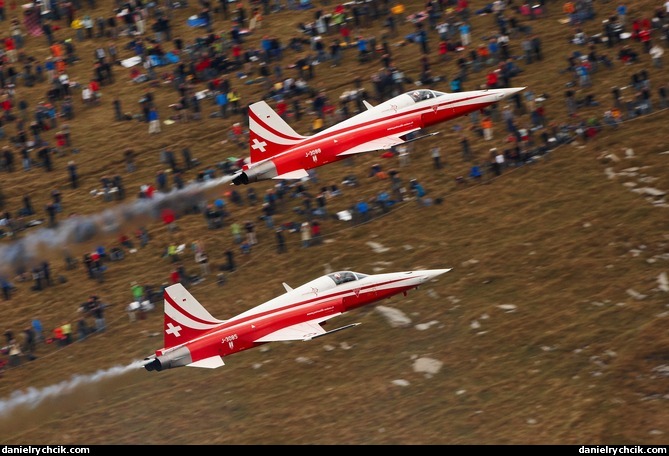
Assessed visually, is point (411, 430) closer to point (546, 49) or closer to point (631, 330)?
point (631, 330)

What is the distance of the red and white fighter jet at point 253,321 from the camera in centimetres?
5719

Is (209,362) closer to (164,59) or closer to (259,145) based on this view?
(259,145)

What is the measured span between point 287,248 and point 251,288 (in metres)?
3.45

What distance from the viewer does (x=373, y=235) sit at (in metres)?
74.0

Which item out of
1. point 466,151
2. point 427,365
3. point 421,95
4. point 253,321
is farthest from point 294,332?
point 466,151

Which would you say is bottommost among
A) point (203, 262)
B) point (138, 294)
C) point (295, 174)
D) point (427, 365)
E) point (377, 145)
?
point (427, 365)

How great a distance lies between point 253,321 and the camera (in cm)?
5816

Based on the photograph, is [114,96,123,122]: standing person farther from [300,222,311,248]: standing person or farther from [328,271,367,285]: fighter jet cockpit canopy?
[328,271,367,285]: fighter jet cockpit canopy

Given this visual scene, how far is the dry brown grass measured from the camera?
62.0 metres

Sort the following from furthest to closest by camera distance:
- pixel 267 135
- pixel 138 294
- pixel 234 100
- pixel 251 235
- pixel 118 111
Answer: pixel 118 111 → pixel 234 100 → pixel 251 235 → pixel 138 294 → pixel 267 135

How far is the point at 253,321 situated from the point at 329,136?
9.29 metres

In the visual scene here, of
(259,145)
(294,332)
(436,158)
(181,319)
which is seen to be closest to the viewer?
(181,319)

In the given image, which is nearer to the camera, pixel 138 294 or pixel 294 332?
pixel 294 332
